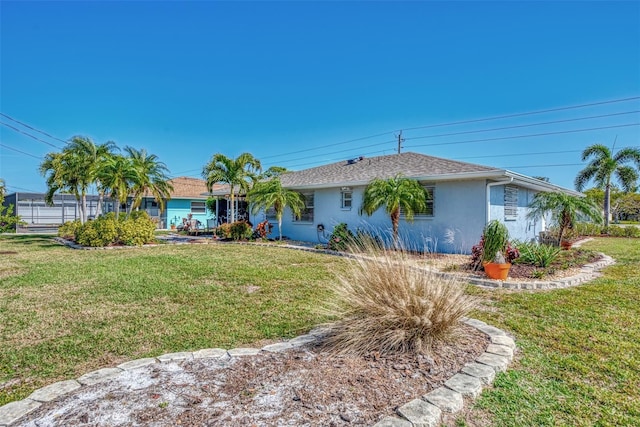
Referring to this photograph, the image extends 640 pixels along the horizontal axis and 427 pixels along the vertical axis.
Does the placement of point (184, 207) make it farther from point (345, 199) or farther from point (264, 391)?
point (264, 391)

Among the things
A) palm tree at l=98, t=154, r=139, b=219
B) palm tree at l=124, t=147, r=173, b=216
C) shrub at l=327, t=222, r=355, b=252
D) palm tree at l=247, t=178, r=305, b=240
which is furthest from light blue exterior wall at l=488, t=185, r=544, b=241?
palm tree at l=124, t=147, r=173, b=216

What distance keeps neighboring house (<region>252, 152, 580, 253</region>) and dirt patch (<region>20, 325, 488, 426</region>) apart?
6.58 meters

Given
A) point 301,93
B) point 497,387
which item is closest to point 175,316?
point 497,387

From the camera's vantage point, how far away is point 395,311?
3.31m

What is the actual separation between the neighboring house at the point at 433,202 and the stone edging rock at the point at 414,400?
6070 millimetres

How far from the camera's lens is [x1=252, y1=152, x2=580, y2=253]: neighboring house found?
10750 millimetres

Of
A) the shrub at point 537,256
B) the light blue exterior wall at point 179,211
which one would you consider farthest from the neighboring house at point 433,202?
the light blue exterior wall at point 179,211

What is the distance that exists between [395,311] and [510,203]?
10.7m

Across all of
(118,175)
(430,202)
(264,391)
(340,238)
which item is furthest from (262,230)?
(264,391)

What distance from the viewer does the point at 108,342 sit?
3900 mm

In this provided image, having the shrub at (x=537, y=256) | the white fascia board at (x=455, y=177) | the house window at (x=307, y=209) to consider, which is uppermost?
the white fascia board at (x=455, y=177)

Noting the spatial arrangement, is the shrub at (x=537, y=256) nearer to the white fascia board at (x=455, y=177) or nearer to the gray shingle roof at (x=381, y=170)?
the white fascia board at (x=455, y=177)

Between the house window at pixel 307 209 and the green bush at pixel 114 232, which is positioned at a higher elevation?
the house window at pixel 307 209

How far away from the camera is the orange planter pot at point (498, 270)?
696 centimetres
